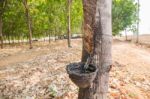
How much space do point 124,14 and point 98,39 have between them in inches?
1307

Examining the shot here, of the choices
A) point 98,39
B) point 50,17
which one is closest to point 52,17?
point 50,17

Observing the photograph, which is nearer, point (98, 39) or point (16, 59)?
point (98, 39)

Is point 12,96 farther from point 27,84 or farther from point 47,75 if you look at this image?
point 47,75

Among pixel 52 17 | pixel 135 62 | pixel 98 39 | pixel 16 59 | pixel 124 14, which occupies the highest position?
pixel 124 14

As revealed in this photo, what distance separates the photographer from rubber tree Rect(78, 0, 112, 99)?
483 centimetres

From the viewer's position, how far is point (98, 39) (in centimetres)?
485

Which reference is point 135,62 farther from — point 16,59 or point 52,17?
point 52,17

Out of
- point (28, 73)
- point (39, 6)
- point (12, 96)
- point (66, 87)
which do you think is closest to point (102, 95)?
point (66, 87)

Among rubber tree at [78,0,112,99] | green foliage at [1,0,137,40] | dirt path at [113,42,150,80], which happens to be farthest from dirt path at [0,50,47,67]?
green foliage at [1,0,137,40]

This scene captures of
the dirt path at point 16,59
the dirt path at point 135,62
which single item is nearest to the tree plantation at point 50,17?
the dirt path at point 16,59

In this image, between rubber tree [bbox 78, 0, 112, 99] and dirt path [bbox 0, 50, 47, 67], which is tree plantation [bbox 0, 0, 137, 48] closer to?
dirt path [bbox 0, 50, 47, 67]

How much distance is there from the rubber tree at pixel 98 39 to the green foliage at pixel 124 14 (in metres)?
32.5

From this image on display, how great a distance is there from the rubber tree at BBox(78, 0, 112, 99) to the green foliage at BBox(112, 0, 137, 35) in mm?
32486

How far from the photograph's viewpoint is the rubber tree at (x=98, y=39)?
4.83 metres
